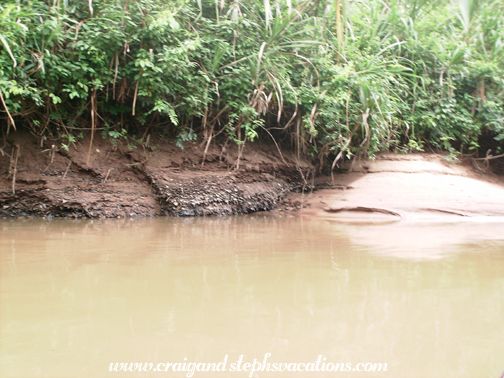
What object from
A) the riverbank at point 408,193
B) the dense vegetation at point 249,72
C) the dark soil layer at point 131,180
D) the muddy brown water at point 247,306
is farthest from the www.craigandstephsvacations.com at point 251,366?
the riverbank at point 408,193

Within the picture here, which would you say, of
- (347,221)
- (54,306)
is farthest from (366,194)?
(54,306)

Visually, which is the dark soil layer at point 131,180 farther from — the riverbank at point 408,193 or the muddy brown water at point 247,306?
the muddy brown water at point 247,306

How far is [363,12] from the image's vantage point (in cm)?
600

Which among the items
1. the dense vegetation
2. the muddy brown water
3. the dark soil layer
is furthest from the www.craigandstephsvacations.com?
the dark soil layer

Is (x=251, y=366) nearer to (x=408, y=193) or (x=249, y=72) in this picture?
(x=249, y=72)

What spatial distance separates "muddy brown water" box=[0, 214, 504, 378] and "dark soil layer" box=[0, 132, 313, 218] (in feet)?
5.30

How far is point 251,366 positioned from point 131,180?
12.9 ft

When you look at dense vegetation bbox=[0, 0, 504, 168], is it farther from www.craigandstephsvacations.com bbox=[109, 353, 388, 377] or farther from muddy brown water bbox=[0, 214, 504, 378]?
www.craigandstephsvacations.com bbox=[109, 353, 388, 377]

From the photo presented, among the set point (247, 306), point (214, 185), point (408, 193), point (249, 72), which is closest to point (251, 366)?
point (247, 306)

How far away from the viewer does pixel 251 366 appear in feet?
3.38

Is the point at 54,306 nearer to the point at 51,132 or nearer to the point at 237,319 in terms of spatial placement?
A: the point at 237,319

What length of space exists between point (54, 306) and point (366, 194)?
464 centimetres

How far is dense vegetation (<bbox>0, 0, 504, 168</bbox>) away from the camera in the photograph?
389cm

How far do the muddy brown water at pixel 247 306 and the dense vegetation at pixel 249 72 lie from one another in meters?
2.00
